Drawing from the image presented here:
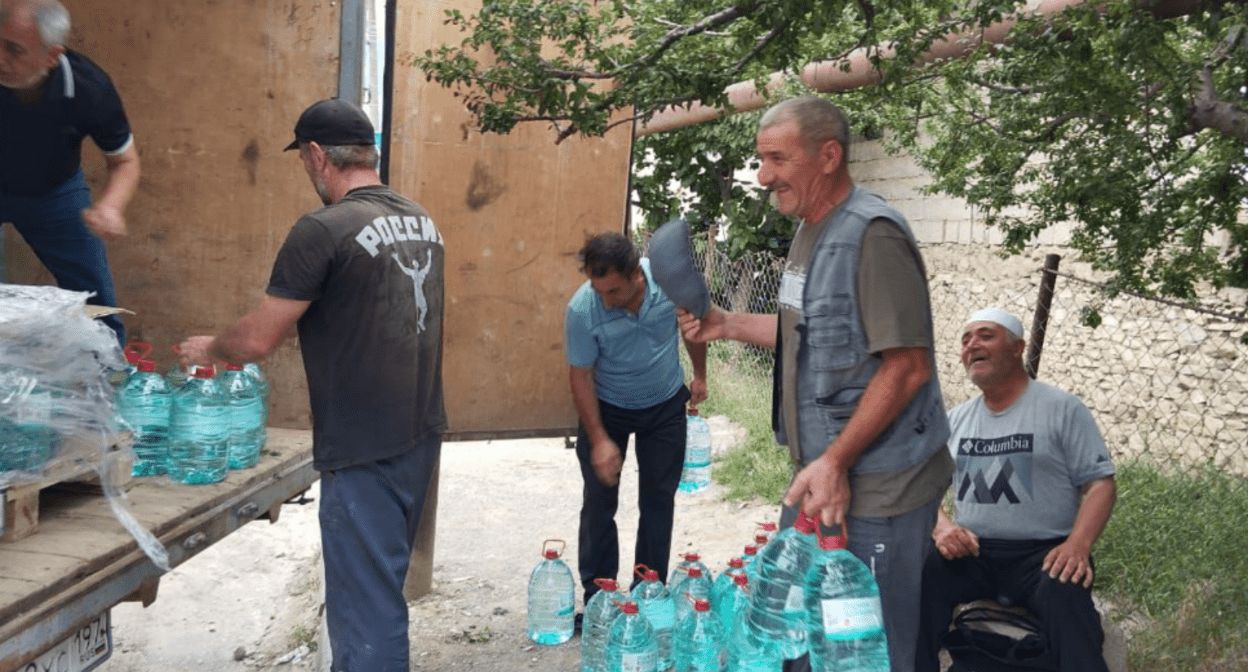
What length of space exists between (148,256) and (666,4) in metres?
2.42

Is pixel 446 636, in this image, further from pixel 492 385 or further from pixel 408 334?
pixel 408 334

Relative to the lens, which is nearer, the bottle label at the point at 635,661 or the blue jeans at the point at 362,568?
the blue jeans at the point at 362,568

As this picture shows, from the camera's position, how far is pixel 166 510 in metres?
3.40

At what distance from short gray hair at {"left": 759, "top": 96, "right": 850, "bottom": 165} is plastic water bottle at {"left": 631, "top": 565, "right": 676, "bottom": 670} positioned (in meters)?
2.31

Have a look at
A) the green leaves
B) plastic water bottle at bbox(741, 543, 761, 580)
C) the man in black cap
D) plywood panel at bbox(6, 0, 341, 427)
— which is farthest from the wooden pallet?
plastic water bottle at bbox(741, 543, 761, 580)

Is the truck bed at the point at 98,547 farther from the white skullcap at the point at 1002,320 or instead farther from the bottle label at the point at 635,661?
the white skullcap at the point at 1002,320

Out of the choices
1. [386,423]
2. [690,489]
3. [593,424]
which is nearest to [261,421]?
[386,423]

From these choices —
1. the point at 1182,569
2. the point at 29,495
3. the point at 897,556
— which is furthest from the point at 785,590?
the point at 1182,569

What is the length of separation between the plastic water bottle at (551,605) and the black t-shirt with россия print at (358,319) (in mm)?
1891

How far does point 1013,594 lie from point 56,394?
3.16 m

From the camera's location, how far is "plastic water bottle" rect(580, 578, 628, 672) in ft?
15.9

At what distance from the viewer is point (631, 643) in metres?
4.61

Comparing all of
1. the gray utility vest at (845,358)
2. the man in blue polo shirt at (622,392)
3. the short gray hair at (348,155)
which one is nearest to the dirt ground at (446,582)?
the man in blue polo shirt at (622,392)

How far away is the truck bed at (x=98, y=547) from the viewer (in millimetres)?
2566
